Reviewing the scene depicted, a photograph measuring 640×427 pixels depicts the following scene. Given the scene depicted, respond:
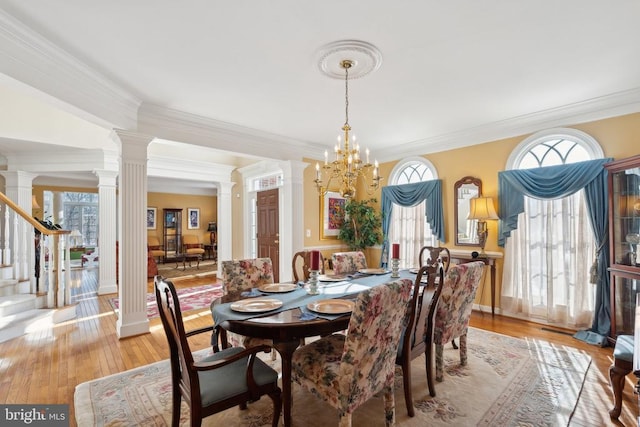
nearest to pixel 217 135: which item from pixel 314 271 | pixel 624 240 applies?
pixel 314 271

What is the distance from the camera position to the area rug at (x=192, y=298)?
181 inches

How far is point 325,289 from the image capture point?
8.54ft

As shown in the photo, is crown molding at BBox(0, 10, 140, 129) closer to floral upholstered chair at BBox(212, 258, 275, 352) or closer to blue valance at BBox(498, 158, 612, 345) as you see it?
floral upholstered chair at BBox(212, 258, 275, 352)

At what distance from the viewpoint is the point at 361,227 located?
554 cm

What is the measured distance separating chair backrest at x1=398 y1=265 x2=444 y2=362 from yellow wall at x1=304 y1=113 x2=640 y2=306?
8.35ft

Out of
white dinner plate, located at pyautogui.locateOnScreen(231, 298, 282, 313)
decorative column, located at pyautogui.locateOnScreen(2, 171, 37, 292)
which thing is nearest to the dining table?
white dinner plate, located at pyautogui.locateOnScreen(231, 298, 282, 313)

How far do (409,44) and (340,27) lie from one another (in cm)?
57

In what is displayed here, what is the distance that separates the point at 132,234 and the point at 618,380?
4.41 metres

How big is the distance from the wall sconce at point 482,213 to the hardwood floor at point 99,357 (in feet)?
3.50

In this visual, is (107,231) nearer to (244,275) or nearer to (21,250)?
(21,250)

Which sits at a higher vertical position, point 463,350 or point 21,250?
point 21,250

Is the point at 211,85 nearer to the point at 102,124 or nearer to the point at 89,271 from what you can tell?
the point at 102,124

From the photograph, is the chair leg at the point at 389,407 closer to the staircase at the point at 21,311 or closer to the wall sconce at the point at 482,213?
the wall sconce at the point at 482,213

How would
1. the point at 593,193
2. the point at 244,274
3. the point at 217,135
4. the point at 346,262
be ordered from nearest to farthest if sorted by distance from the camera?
1. the point at 244,274
2. the point at 593,193
3. the point at 346,262
4. the point at 217,135
